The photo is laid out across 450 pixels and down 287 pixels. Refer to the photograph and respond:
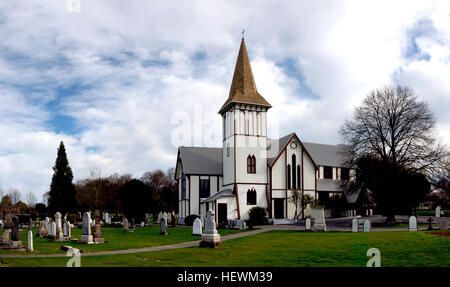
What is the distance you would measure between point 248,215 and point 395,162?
54.0 feet

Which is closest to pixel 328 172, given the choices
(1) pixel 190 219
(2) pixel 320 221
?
(1) pixel 190 219

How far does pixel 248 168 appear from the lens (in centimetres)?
4469

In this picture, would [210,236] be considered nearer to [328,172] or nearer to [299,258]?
[299,258]

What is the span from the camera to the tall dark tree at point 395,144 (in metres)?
34.7

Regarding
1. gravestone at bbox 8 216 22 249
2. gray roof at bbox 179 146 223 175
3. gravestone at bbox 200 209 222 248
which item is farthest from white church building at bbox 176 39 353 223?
gravestone at bbox 8 216 22 249

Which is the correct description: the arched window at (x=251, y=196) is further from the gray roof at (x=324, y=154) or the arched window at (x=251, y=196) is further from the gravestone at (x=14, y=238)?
the gravestone at (x=14, y=238)

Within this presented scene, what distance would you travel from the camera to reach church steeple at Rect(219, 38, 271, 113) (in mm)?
44906

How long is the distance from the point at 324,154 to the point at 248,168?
53.2 ft

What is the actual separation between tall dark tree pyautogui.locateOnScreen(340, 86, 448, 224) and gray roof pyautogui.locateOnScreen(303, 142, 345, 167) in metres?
16.2

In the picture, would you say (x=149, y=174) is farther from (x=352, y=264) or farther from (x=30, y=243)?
(x=352, y=264)

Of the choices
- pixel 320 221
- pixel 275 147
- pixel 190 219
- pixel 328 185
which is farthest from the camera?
pixel 328 185

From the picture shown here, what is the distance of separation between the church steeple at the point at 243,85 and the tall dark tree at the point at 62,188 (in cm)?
2696

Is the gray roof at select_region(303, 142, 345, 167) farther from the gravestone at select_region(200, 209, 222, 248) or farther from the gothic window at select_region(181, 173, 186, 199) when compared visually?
the gravestone at select_region(200, 209, 222, 248)
